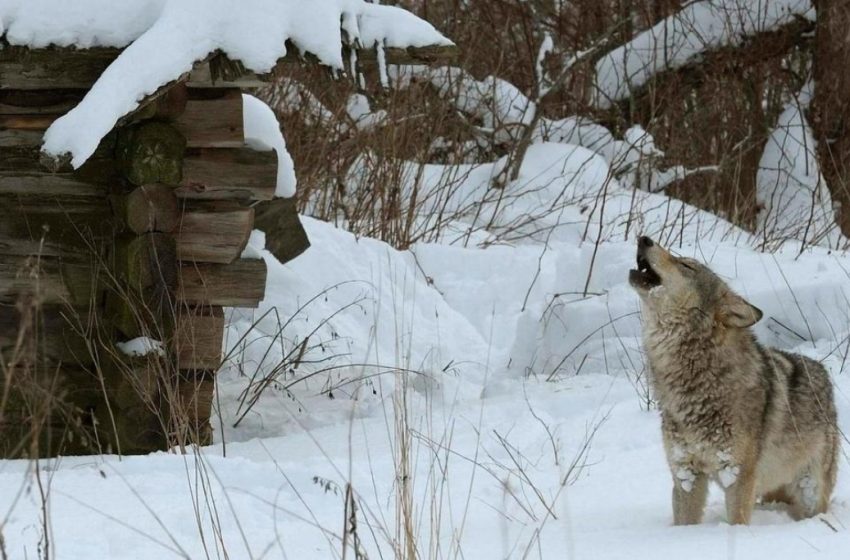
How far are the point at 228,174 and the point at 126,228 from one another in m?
0.57

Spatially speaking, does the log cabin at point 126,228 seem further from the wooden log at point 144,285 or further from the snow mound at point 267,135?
the snow mound at point 267,135

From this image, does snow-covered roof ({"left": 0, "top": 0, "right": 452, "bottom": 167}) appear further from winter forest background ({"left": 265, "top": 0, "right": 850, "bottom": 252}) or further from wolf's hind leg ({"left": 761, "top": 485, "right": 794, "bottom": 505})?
winter forest background ({"left": 265, "top": 0, "right": 850, "bottom": 252})

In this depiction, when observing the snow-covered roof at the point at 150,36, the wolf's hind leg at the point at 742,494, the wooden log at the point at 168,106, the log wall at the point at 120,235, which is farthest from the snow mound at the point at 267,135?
the wolf's hind leg at the point at 742,494

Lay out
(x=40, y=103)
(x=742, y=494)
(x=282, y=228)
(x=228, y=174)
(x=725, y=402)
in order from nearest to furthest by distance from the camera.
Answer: (x=742, y=494)
(x=725, y=402)
(x=40, y=103)
(x=228, y=174)
(x=282, y=228)

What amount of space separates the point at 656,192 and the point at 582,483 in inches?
319

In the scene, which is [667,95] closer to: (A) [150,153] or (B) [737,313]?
(A) [150,153]

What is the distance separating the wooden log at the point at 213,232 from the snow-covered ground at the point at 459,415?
2.23 feet

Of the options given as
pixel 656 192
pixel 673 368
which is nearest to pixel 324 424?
pixel 673 368

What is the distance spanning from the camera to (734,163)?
13.8 metres

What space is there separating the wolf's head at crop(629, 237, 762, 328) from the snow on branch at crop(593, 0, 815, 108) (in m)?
9.17

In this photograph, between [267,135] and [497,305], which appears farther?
[497,305]

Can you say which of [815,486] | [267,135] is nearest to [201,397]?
[267,135]

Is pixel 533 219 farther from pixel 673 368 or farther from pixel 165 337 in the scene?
pixel 673 368

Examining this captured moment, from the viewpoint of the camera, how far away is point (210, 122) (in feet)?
19.6
